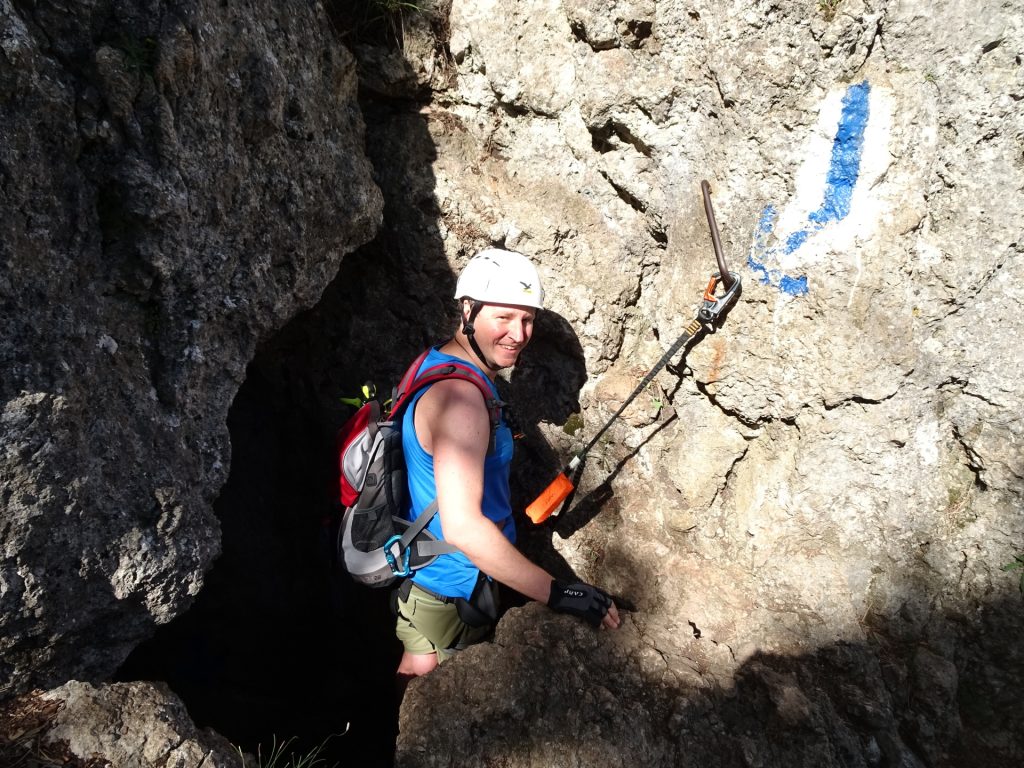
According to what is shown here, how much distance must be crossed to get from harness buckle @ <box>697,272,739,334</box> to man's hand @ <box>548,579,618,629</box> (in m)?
1.68

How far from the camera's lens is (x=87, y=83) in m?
2.31

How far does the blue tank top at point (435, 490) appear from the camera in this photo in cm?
319

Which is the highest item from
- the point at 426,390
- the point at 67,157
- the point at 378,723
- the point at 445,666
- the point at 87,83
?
the point at 87,83

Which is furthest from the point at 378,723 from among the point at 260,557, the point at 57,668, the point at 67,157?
the point at 67,157

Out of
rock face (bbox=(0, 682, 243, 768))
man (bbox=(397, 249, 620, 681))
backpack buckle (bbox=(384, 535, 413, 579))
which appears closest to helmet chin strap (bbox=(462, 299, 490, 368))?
man (bbox=(397, 249, 620, 681))

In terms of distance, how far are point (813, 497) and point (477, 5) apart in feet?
12.3

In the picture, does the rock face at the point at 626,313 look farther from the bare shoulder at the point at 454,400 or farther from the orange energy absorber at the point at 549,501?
the bare shoulder at the point at 454,400

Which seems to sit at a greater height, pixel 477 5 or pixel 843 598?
pixel 477 5

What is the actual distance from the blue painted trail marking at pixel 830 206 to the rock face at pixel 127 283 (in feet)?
8.66

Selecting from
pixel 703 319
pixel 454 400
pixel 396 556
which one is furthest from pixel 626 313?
pixel 396 556

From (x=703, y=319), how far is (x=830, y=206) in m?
0.87

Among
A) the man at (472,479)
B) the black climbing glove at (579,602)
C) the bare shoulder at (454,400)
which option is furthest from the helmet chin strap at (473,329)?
the black climbing glove at (579,602)

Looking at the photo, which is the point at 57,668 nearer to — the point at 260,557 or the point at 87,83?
the point at 87,83

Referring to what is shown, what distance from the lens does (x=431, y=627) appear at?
11.3ft
